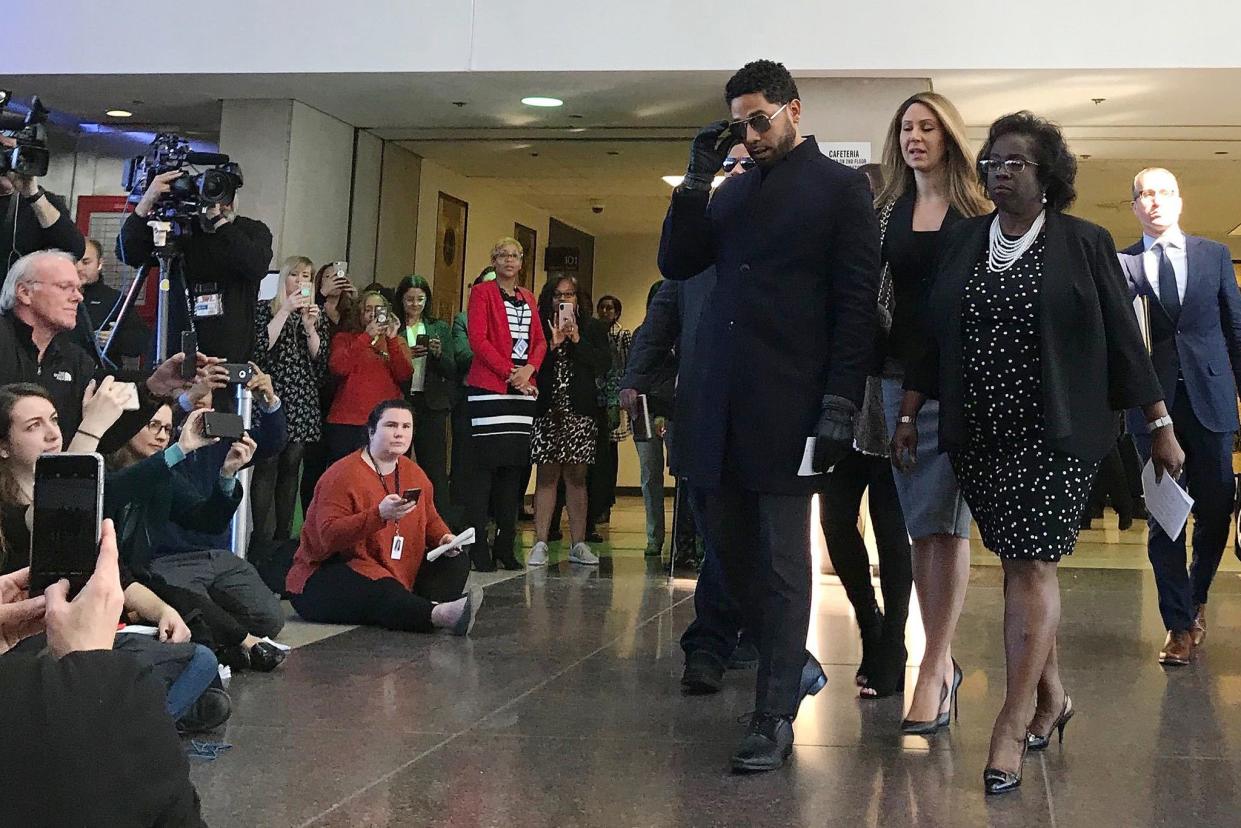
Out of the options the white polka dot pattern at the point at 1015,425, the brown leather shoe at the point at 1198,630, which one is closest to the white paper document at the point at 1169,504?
the white polka dot pattern at the point at 1015,425

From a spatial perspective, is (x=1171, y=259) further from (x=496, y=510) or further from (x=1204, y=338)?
(x=496, y=510)

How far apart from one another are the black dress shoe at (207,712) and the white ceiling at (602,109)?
214 inches

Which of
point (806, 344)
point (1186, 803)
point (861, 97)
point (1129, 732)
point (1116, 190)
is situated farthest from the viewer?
point (1116, 190)

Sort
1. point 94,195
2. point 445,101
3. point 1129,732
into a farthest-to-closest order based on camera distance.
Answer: point 94,195 < point 445,101 < point 1129,732

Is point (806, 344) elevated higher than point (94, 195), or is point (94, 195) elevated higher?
point (94, 195)

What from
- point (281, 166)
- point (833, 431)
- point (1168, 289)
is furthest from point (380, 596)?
point (281, 166)

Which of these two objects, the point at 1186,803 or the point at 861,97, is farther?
the point at 861,97

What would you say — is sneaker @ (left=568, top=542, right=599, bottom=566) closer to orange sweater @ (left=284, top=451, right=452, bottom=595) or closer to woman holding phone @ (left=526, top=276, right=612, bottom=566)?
woman holding phone @ (left=526, top=276, right=612, bottom=566)

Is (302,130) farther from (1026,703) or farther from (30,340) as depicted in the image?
(1026,703)

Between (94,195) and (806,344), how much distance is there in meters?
8.48

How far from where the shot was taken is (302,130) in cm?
928

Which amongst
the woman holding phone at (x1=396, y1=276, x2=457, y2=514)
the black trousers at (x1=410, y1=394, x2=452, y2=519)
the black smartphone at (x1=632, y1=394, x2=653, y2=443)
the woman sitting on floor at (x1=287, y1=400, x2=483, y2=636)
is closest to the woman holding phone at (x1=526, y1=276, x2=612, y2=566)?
the woman holding phone at (x1=396, y1=276, x2=457, y2=514)

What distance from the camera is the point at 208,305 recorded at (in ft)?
18.8

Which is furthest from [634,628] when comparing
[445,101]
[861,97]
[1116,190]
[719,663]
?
[1116,190]
